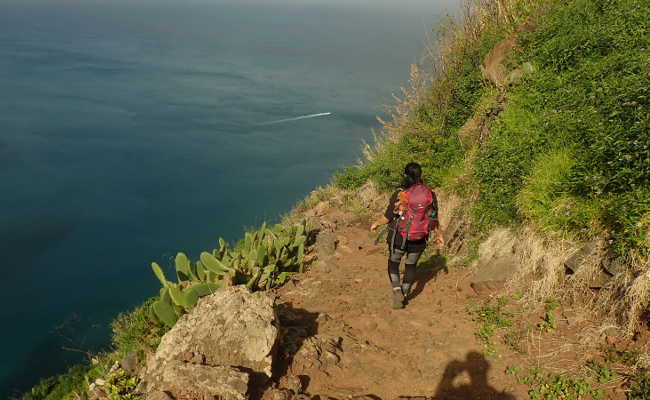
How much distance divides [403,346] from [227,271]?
2.86 metres

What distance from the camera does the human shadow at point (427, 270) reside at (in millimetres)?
5795

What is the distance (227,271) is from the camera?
20.1 feet

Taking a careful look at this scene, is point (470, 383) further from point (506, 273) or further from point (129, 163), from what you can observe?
point (129, 163)

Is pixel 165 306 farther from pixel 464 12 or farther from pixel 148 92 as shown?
pixel 148 92

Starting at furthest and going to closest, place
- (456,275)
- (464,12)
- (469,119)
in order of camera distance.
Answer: (464,12) < (469,119) < (456,275)

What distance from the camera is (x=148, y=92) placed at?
8856 cm

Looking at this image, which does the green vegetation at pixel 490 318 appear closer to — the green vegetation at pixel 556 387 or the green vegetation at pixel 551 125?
the green vegetation at pixel 556 387

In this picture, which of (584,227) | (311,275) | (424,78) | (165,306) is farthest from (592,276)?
(424,78)

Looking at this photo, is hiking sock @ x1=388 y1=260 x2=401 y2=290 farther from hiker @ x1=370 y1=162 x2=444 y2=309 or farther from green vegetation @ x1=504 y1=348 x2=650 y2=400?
green vegetation @ x1=504 y1=348 x2=650 y2=400

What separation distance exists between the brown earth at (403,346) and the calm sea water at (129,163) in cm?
1479

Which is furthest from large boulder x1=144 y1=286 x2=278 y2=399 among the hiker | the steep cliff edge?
the hiker

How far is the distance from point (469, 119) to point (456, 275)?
12.7 ft

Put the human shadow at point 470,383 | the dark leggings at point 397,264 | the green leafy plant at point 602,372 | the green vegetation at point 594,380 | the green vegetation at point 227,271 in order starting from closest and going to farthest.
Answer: the green vegetation at point 594,380, the green leafy plant at point 602,372, the human shadow at point 470,383, the dark leggings at point 397,264, the green vegetation at point 227,271

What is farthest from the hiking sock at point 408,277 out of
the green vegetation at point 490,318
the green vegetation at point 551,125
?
the green vegetation at point 551,125
